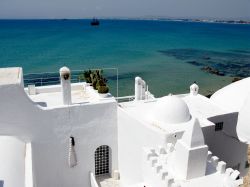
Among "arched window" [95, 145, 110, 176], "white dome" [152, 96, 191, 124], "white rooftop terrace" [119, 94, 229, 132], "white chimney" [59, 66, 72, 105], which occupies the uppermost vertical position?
"white chimney" [59, 66, 72, 105]

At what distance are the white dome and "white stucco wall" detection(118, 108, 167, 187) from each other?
1.20m

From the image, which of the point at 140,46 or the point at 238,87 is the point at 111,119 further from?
the point at 140,46

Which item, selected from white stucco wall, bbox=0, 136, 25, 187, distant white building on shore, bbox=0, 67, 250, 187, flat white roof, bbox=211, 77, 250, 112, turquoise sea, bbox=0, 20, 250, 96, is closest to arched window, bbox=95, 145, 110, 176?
distant white building on shore, bbox=0, 67, 250, 187

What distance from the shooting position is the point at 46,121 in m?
17.5

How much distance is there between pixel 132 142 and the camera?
1747 cm

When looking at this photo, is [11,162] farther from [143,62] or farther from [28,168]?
[143,62]

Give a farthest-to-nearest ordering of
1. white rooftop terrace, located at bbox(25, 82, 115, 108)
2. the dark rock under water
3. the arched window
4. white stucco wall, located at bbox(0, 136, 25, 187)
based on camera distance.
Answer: the dark rock under water < the arched window < white rooftop terrace, located at bbox(25, 82, 115, 108) < white stucco wall, located at bbox(0, 136, 25, 187)

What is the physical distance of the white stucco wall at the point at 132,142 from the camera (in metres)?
15.1

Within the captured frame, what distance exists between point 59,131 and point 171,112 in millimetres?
7616

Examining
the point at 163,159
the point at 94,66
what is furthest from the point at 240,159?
the point at 94,66

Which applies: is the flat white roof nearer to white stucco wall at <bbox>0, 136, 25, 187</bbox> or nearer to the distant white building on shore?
the distant white building on shore

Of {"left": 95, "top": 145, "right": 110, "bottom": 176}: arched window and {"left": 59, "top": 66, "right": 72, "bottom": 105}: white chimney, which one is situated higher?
{"left": 59, "top": 66, "right": 72, "bottom": 105}: white chimney

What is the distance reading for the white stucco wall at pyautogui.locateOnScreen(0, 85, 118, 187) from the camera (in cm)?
1628

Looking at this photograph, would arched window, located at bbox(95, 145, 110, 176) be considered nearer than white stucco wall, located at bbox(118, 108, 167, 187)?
No
